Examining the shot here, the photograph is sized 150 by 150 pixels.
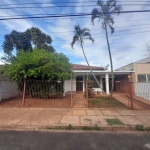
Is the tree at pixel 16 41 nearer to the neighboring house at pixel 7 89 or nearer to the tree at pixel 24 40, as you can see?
the tree at pixel 24 40

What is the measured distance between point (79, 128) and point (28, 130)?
1821 mm

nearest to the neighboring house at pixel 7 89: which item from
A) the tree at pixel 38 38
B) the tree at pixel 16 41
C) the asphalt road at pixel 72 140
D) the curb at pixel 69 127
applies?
the curb at pixel 69 127

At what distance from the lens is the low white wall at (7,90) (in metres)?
10.5

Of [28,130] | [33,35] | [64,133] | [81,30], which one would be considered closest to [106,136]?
[64,133]

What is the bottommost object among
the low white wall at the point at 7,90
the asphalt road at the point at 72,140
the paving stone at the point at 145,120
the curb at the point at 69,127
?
the asphalt road at the point at 72,140

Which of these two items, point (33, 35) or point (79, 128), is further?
point (33, 35)

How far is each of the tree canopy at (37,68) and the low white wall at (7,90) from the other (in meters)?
1.15

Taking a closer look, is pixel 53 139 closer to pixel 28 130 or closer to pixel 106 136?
pixel 28 130

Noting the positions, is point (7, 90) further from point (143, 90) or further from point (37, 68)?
point (143, 90)

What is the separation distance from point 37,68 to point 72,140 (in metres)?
6.88

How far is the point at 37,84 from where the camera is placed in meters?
10.5

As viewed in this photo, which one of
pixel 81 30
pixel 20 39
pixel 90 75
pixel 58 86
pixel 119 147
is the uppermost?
pixel 20 39

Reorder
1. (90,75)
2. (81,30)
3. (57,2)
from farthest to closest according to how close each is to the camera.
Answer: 1. (90,75)
2. (81,30)
3. (57,2)

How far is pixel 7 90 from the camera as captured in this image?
1134 cm
